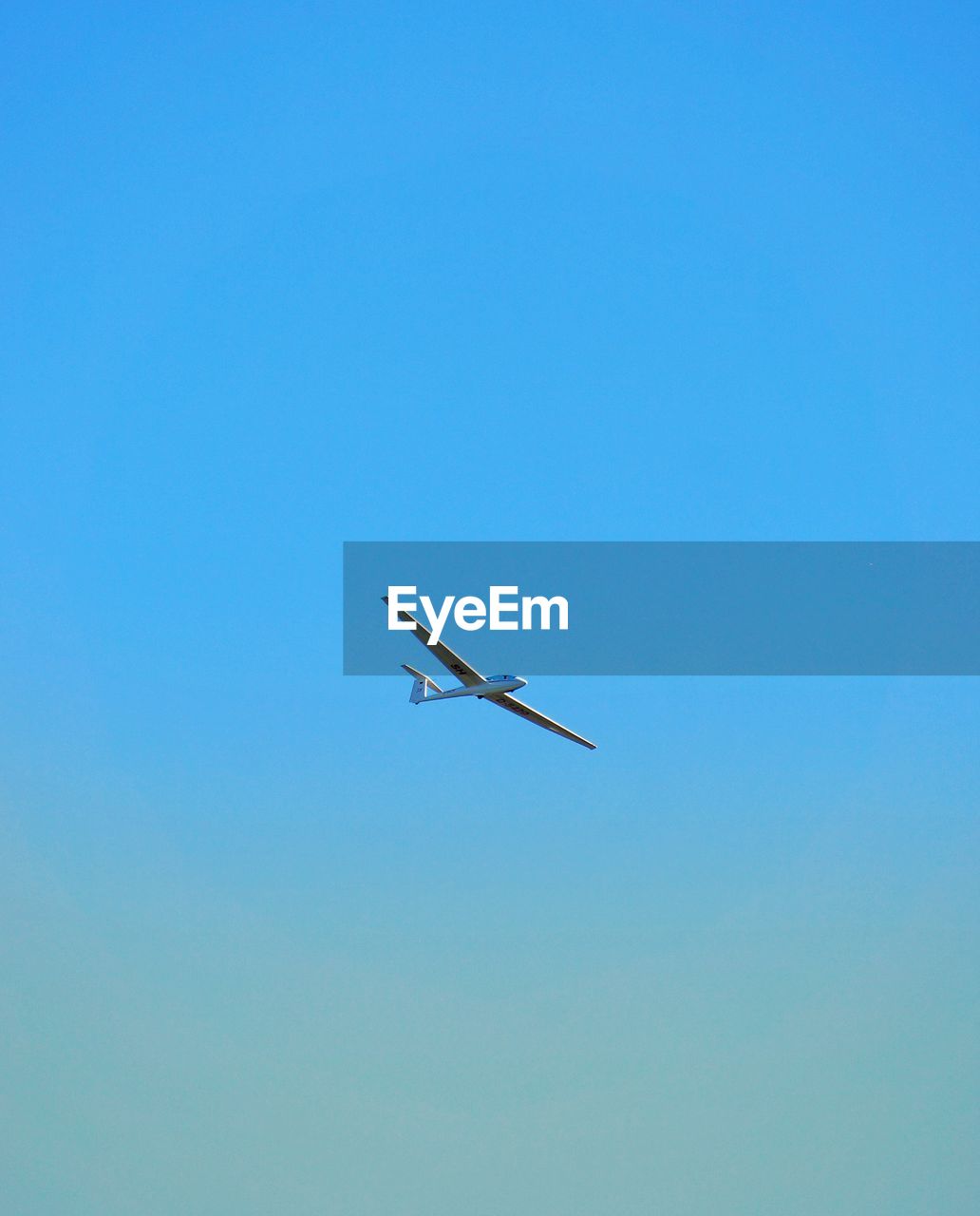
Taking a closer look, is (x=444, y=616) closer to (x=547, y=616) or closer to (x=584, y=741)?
(x=547, y=616)

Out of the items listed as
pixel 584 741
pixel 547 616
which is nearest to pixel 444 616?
pixel 547 616

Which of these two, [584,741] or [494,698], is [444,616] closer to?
[494,698]

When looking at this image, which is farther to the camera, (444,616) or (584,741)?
(584,741)
